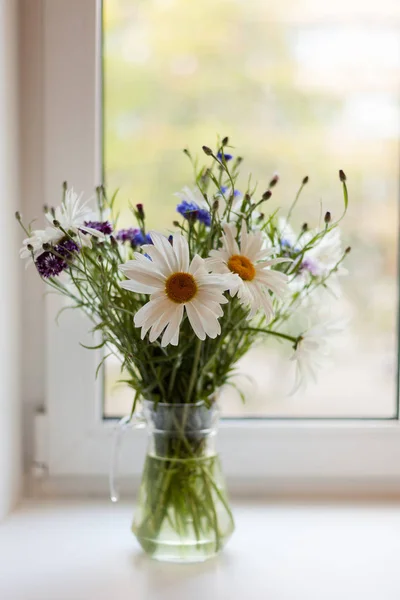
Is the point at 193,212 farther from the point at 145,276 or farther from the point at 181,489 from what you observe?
the point at 181,489

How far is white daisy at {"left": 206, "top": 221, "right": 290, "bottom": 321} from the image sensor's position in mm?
728

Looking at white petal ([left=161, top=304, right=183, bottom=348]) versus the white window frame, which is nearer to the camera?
white petal ([left=161, top=304, right=183, bottom=348])

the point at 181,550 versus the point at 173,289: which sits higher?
the point at 173,289

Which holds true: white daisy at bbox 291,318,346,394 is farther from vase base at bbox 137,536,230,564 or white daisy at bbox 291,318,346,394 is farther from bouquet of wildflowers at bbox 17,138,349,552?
vase base at bbox 137,536,230,564

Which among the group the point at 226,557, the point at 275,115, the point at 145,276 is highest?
the point at 275,115

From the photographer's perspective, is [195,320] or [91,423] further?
[91,423]

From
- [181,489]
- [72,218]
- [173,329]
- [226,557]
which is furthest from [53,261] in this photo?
[226,557]

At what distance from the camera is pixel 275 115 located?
1098mm

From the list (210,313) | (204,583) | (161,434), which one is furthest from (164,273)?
(204,583)

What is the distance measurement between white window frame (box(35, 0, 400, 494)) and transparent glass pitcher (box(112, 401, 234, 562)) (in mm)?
211

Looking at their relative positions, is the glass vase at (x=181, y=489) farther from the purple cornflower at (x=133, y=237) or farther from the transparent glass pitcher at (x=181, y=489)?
the purple cornflower at (x=133, y=237)

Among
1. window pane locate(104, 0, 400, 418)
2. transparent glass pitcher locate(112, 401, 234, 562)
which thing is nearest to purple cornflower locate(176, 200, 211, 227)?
transparent glass pitcher locate(112, 401, 234, 562)

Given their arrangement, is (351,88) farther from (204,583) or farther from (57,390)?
(204,583)

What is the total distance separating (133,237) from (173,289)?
0.16 meters
